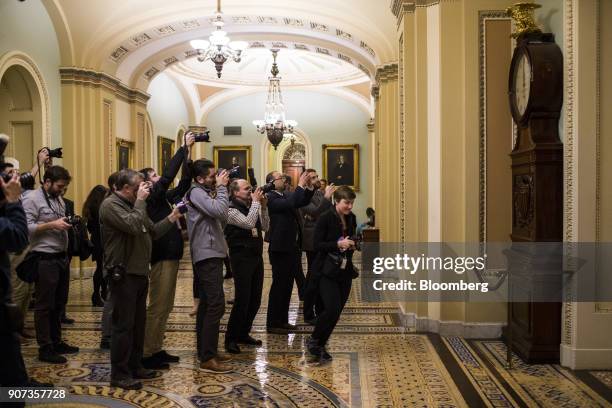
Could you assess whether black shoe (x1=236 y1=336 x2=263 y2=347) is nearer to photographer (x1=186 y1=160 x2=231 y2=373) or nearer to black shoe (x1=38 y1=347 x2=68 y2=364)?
photographer (x1=186 y1=160 x2=231 y2=373)

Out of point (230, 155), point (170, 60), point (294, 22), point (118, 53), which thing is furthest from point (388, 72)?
point (230, 155)

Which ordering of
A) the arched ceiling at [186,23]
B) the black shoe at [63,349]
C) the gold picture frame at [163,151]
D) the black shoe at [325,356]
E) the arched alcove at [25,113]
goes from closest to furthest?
1. the black shoe at [325,356]
2. the black shoe at [63,349]
3. the arched alcove at [25,113]
4. the arched ceiling at [186,23]
5. the gold picture frame at [163,151]

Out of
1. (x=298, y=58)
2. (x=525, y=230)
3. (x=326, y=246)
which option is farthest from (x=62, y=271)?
(x=298, y=58)

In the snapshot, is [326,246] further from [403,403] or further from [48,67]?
[48,67]

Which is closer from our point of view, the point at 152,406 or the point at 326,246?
the point at 152,406

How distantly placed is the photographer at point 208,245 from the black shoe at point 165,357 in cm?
33

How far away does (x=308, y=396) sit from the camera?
4.07 metres

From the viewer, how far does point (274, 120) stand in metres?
15.8

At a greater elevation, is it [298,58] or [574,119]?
[298,58]

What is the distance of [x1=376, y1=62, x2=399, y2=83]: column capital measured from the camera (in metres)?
9.82

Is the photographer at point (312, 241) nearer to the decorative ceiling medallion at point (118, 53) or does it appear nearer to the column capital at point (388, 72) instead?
the column capital at point (388, 72)

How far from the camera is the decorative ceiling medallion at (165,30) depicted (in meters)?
10.7

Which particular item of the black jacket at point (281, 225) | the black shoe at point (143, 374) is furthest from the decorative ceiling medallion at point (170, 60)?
the black shoe at point (143, 374)

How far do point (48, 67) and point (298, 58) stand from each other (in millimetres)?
8519
